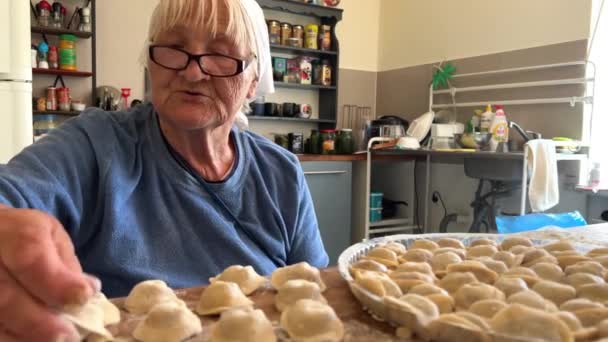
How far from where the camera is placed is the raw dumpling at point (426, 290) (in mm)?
492

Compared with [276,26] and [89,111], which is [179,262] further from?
[276,26]

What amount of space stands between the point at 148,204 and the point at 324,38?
285 centimetres

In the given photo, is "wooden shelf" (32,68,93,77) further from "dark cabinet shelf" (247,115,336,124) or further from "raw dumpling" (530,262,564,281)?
"raw dumpling" (530,262,564,281)

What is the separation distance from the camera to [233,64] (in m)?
0.92

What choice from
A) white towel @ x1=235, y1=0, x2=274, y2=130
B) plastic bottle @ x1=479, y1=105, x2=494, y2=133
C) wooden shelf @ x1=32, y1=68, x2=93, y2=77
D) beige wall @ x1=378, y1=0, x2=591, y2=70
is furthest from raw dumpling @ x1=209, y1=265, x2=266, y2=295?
beige wall @ x1=378, y1=0, x2=591, y2=70

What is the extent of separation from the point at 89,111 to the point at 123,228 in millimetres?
244

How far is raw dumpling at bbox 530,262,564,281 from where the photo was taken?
57 centimetres

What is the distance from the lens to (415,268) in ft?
1.87

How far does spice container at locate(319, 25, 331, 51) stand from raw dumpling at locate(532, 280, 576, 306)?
125 inches

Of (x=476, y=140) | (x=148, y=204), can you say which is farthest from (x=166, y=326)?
(x=476, y=140)

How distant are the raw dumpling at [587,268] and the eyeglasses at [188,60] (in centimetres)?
62

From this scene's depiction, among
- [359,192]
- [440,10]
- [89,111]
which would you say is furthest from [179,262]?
[440,10]

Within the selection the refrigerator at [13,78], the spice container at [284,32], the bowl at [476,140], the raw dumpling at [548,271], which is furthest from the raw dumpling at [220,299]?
the spice container at [284,32]

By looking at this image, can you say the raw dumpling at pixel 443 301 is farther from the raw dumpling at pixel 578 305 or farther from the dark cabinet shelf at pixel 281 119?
the dark cabinet shelf at pixel 281 119
